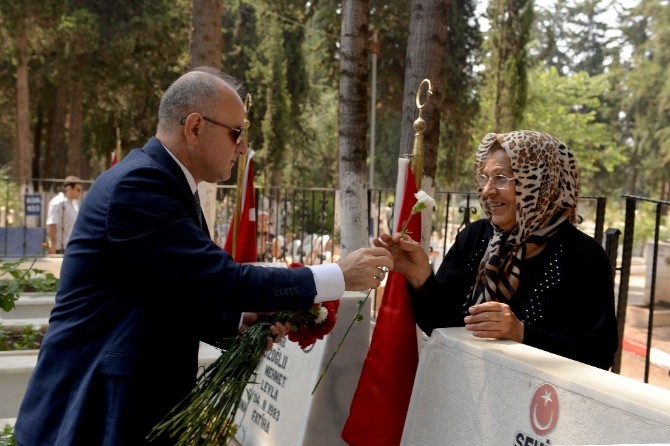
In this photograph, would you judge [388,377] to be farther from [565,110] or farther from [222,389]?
[565,110]

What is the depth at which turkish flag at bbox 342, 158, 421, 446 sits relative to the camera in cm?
323

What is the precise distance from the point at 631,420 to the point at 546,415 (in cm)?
31

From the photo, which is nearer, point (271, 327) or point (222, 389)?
point (222, 389)

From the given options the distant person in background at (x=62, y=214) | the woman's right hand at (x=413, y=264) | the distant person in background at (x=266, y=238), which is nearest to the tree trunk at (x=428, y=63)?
the woman's right hand at (x=413, y=264)

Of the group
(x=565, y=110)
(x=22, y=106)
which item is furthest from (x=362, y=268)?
(x=565, y=110)

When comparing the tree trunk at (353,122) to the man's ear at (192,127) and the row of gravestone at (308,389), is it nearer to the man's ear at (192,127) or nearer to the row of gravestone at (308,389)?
the row of gravestone at (308,389)

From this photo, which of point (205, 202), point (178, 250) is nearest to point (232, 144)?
point (178, 250)

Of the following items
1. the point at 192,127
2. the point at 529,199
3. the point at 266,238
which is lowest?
the point at 266,238

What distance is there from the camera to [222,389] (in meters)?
2.58

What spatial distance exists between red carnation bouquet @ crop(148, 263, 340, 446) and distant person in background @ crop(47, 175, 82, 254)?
942 cm

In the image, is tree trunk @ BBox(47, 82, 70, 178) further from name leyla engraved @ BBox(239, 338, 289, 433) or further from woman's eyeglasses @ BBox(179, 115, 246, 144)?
woman's eyeglasses @ BBox(179, 115, 246, 144)

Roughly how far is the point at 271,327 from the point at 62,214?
9903 mm

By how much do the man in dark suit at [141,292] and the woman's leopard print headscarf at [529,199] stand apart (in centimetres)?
90

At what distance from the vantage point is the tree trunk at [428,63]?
17.0 ft
